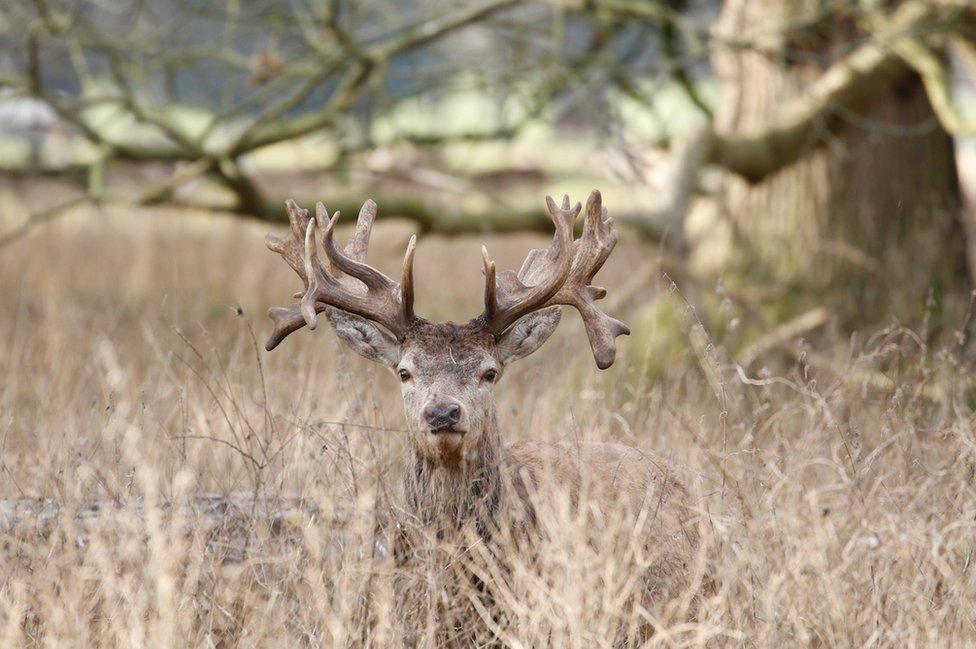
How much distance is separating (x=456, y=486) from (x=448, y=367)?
38cm

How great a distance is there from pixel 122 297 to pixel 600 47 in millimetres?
4017

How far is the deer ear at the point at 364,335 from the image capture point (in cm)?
456

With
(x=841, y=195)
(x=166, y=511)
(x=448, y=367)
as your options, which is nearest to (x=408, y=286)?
(x=448, y=367)

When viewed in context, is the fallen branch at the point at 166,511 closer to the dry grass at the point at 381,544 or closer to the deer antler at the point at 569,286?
the dry grass at the point at 381,544

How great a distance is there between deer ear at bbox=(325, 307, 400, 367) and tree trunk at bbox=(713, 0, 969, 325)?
4.19 metres

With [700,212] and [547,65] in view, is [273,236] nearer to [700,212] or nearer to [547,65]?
[547,65]

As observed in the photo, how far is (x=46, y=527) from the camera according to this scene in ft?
13.8

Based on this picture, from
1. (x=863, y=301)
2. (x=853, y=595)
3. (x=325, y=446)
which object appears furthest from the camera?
(x=863, y=301)

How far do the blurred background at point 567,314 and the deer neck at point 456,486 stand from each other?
0.67 feet

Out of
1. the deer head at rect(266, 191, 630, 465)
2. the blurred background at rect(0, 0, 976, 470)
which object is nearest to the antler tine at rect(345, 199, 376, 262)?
the deer head at rect(266, 191, 630, 465)

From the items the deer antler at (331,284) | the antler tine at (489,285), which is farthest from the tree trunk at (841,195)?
the deer antler at (331,284)

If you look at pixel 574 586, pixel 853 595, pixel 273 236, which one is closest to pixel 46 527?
pixel 273 236

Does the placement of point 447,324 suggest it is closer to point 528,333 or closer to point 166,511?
point 528,333

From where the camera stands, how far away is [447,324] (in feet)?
14.6
